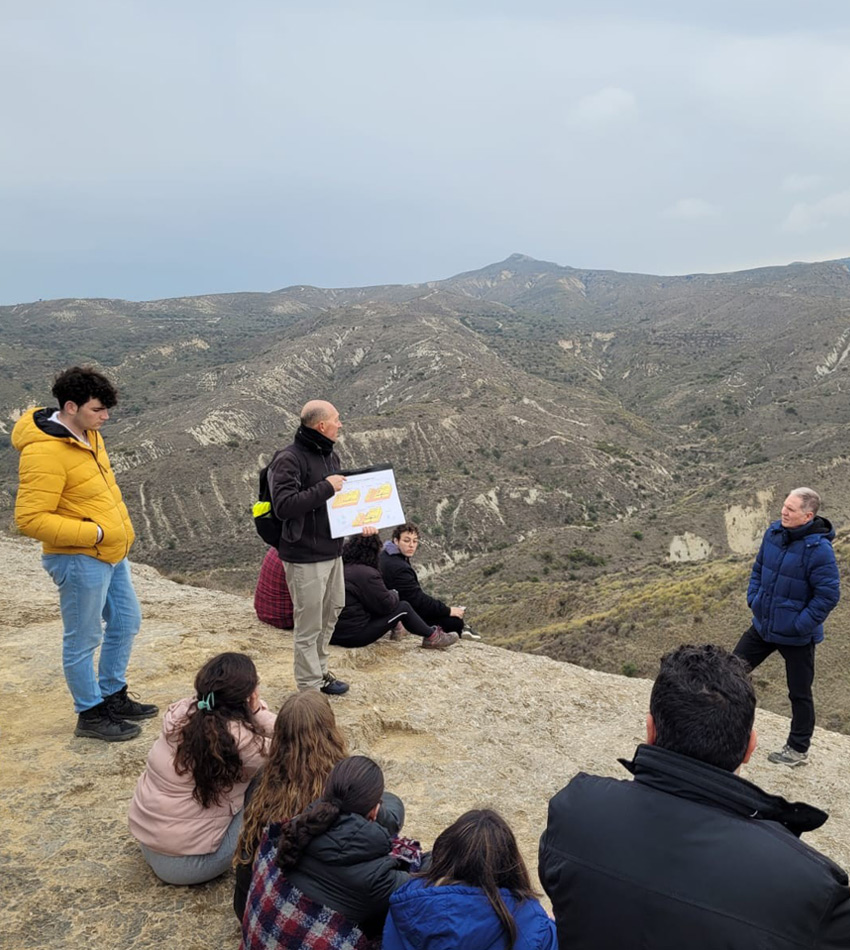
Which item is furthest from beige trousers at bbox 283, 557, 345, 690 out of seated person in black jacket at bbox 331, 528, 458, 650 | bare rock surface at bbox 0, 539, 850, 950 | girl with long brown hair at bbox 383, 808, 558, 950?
girl with long brown hair at bbox 383, 808, 558, 950

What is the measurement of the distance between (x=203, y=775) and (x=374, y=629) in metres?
3.69

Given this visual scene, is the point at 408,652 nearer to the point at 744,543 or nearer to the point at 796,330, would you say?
the point at 744,543

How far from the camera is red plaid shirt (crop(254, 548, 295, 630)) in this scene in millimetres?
6996

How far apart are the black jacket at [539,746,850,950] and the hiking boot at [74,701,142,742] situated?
3.52 m

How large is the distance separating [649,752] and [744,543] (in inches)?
1739

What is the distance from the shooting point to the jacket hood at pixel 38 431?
3.76 meters

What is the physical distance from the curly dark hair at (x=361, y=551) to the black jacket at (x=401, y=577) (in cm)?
41

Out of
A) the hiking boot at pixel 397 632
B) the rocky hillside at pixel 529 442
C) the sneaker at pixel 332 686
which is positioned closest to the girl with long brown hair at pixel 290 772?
the sneaker at pixel 332 686

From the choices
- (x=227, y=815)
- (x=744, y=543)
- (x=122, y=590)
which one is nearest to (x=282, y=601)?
(x=122, y=590)

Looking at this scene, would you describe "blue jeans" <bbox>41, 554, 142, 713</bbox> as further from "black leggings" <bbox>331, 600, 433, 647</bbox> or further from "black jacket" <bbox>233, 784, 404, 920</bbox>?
"black leggings" <bbox>331, 600, 433, 647</bbox>

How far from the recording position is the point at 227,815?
10.3 feet

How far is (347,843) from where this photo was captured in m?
2.28

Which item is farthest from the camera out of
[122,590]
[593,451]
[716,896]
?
[593,451]

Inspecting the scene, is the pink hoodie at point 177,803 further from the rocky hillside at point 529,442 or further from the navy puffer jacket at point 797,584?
the rocky hillside at point 529,442
